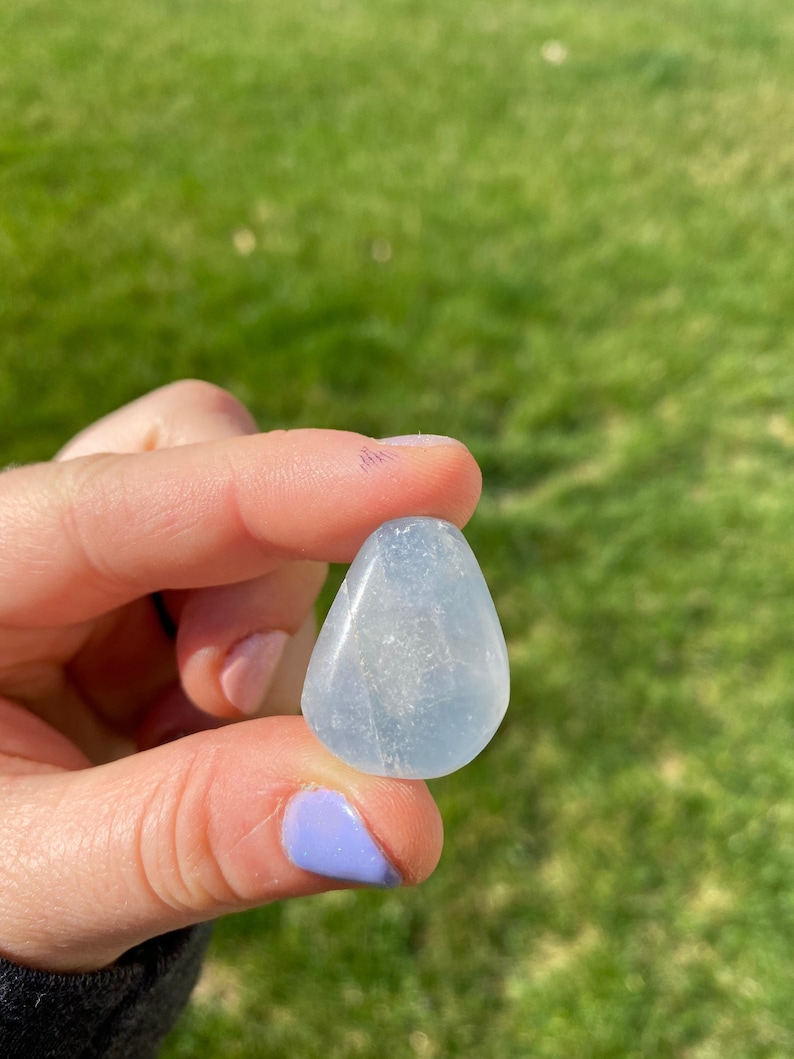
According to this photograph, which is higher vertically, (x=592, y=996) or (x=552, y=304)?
(x=552, y=304)

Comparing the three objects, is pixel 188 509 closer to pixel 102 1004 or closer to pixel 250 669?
pixel 250 669

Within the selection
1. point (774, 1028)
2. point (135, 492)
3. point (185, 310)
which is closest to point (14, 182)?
point (185, 310)

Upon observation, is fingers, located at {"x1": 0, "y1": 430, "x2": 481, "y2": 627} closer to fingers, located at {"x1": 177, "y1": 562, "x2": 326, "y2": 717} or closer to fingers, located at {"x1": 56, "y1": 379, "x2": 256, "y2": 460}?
fingers, located at {"x1": 177, "y1": 562, "x2": 326, "y2": 717}

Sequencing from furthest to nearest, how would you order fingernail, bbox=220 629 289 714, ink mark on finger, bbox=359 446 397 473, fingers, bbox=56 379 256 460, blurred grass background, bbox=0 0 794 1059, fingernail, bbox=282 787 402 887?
1. blurred grass background, bbox=0 0 794 1059
2. fingers, bbox=56 379 256 460
3. fingernail, bbox=220 629 289 714
4. ink mark on finger, bbox=359 446 397 473
5. fingernail, bbox=282 787 402 887

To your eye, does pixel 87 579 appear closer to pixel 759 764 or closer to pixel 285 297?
pixel 759 764

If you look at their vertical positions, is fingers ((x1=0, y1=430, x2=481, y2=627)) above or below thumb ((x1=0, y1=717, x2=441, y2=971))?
above

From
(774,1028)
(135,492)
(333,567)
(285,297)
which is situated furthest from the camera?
(285,297)

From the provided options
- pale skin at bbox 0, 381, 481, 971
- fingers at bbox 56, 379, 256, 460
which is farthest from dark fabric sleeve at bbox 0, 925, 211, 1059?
fingers at bbox 56, 379, 256, 460
